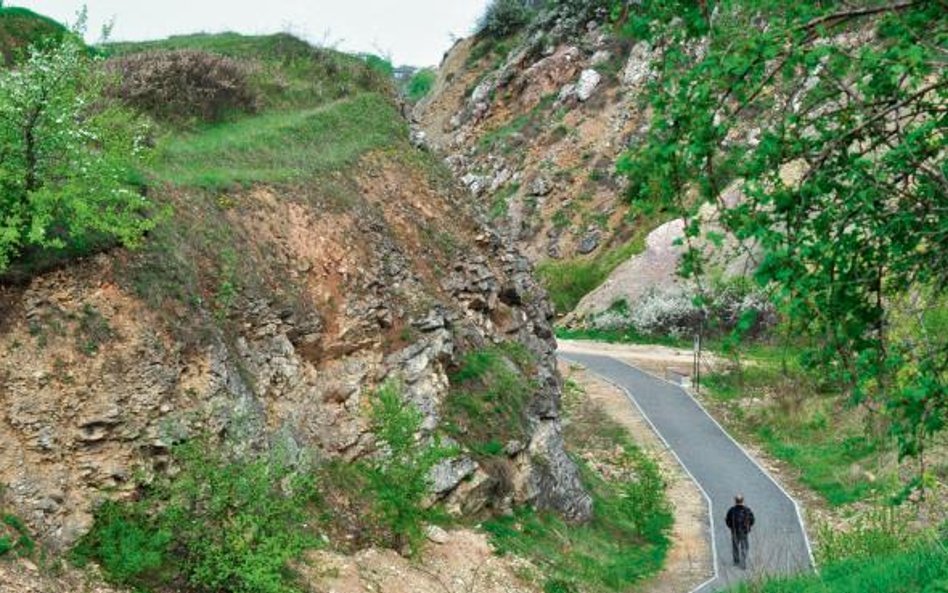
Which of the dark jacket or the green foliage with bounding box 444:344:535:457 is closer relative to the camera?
the green foliage with bounding box 444:344:535:457

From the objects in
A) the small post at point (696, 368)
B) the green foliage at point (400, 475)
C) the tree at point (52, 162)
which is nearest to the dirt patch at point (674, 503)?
the small post at point (696, 368)

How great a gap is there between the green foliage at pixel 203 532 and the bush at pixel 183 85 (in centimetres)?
982

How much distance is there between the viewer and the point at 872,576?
8750 millimetres

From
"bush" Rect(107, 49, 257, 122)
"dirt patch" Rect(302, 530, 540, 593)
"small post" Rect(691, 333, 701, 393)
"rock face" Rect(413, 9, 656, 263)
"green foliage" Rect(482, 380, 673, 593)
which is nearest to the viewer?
"dirt patch" Rect(302, 530, 540, 593)

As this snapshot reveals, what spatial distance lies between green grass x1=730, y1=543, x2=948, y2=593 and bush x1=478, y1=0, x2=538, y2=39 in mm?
57373

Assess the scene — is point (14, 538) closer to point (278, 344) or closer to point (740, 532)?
point (278, 344)

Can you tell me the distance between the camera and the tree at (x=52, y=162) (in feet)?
33.4

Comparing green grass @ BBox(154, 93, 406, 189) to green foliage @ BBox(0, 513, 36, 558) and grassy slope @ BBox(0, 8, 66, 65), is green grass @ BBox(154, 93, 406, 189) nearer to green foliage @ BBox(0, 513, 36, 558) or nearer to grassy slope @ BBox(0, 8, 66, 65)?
grassy slope @ BBox(0, 8, 66, 65)

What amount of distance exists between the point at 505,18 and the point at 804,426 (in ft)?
146

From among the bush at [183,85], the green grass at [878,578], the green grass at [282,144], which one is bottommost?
the green grass at [878,578]

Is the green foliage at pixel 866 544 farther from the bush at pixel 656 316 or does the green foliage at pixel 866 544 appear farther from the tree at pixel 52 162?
the bush at pixel 656 316

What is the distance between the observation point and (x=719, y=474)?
900 inches

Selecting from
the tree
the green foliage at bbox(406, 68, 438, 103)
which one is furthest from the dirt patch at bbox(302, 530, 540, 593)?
the green foliage at bbox(406, 68, 438, 103)

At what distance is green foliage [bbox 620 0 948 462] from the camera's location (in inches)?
260
